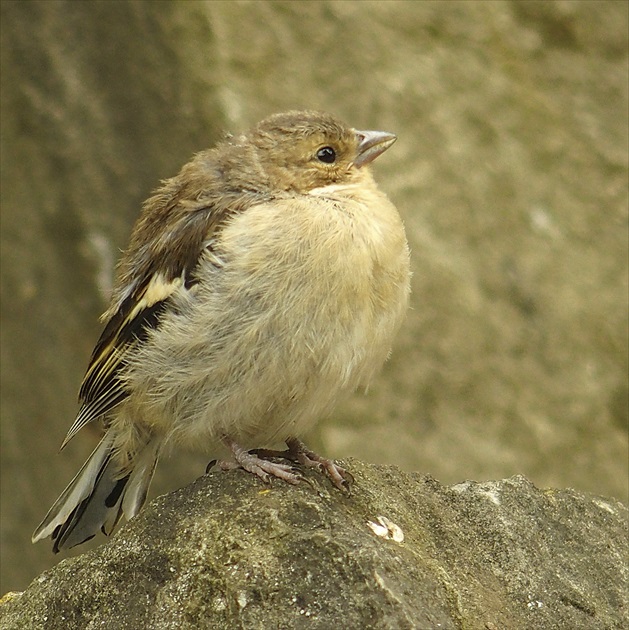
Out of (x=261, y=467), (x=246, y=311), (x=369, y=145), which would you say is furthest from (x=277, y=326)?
(x=369, y=145)

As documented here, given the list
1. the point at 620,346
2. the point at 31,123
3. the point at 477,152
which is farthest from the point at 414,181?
the point at 31,123

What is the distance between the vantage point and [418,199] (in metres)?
6.96

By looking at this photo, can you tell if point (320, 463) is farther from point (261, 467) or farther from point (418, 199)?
point (418, 199)

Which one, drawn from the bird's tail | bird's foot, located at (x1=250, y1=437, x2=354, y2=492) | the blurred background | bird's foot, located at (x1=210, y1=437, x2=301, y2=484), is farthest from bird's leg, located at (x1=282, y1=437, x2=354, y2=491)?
the blurred background

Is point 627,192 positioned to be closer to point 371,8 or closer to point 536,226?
point 536,226

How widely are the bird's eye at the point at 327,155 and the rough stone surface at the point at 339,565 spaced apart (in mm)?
1203

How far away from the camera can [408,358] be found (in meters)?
6.88

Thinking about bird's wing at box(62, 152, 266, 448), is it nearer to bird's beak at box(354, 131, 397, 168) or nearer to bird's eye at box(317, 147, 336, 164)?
bird's eye at box(317, 147, 336, 164)

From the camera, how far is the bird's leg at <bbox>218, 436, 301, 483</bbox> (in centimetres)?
366

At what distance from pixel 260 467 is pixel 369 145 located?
1487 millimetres

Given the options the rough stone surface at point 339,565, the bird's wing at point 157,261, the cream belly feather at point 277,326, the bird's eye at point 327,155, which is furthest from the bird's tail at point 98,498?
the bird's eye at point 327,155

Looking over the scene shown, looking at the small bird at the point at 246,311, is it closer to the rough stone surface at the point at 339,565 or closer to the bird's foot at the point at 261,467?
the bird's foot at the point at 261,467

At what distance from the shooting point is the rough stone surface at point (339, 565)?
313 centimetres

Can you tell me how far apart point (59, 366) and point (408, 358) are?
7.25 ft
